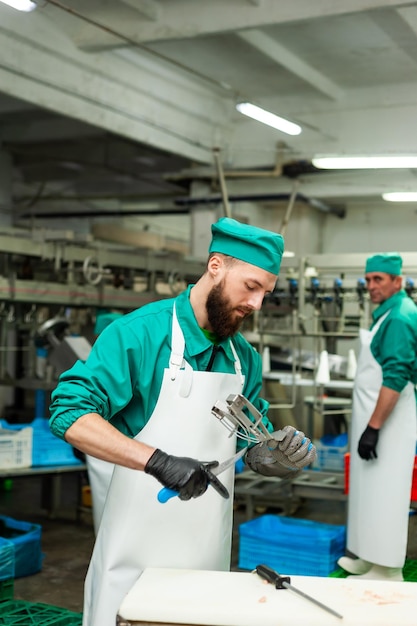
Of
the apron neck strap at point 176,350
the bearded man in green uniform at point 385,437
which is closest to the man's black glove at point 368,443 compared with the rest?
the bearded man in green uniform at point 385,437

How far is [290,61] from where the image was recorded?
21.7 feet

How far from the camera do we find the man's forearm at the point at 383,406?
12.6 ft

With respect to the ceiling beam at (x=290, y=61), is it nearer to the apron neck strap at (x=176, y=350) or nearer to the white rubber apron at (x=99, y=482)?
the white rubber apron at (x=99, y=482)

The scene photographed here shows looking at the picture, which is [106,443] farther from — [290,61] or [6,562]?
[290,61]

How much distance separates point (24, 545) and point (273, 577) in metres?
2.85

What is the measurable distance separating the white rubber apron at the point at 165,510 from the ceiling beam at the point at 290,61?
4.65 metres

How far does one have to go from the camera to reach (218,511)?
6.71 feet

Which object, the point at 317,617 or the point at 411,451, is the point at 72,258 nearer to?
the point at 411,451

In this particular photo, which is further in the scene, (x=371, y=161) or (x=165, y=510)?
(x=371, y=161)

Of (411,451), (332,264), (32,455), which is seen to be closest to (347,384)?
(332,264)

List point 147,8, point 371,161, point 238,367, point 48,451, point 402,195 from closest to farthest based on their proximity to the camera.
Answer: point 238,367 → point 48,451 → point 371,161 → point 147,8 → point 402,195

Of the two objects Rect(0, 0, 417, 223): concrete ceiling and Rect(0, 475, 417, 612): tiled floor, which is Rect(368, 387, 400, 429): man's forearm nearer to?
Rect(0, 475, 417, 612): tiled floor

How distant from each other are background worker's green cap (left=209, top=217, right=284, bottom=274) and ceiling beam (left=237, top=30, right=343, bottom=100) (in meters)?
4.44

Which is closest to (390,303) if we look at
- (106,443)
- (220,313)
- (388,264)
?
(388,264)
